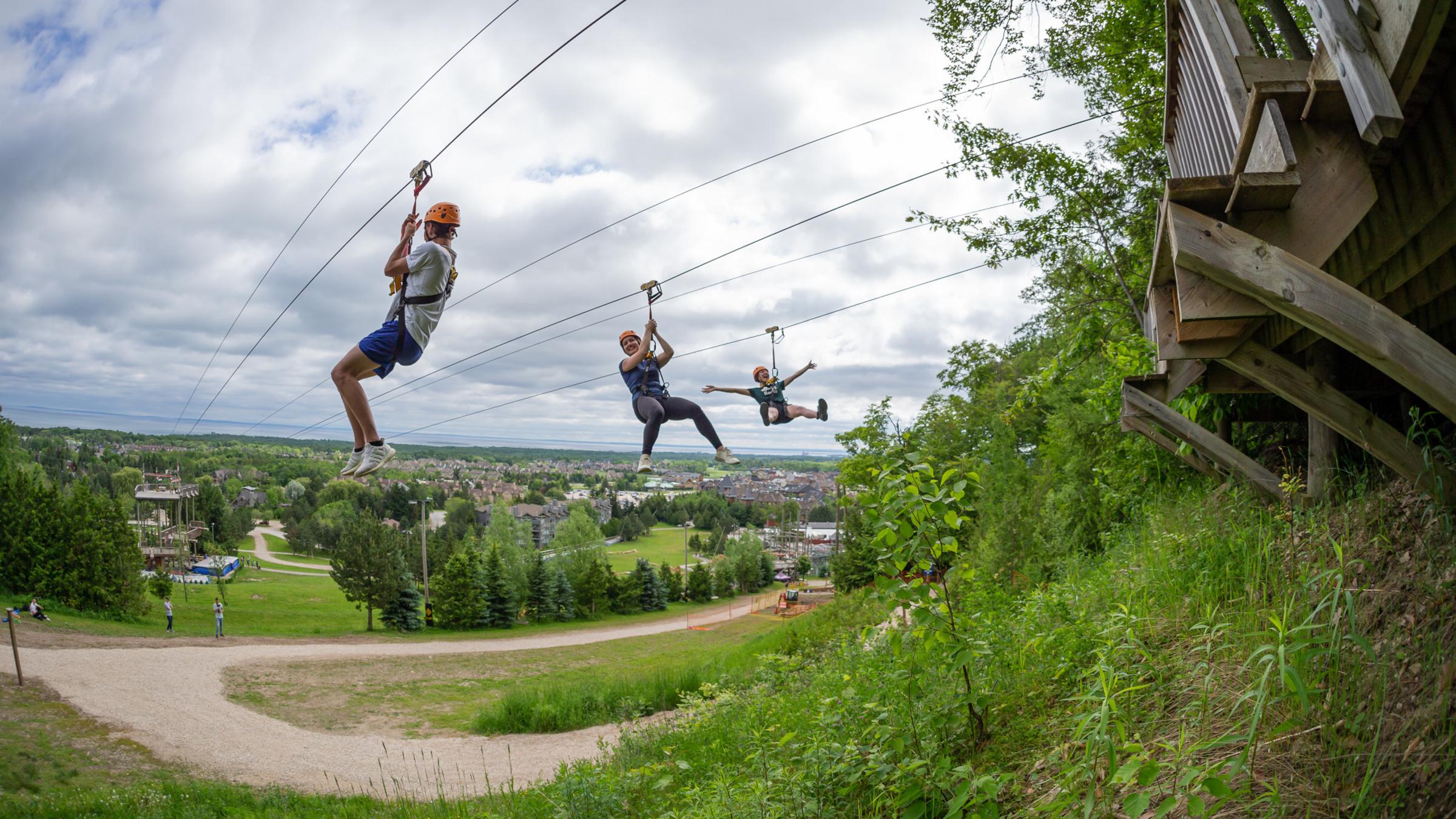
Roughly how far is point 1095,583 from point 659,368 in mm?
4018

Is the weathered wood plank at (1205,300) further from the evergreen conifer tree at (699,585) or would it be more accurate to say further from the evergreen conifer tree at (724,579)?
the evergreen conifer tree at (724,579)

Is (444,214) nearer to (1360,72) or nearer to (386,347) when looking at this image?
(386,347)

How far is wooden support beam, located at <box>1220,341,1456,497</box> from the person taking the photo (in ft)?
10.6

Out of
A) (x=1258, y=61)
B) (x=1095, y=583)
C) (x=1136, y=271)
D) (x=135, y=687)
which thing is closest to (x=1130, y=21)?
(x=1136, y=271)

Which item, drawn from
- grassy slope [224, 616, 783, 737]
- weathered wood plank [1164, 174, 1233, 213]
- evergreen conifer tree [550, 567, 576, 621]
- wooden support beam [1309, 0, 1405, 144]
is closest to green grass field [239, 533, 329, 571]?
evergreen conifer tree [550, 567, 576, 621]

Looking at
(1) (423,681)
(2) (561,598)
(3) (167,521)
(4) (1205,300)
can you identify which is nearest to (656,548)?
(2) (561,598)

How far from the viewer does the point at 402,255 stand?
5.55 meters

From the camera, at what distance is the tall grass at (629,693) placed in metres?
Answer: 14.1

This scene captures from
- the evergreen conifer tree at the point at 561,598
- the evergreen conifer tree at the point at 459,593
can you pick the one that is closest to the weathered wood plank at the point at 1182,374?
the evergreen conifer tree at the point at 459,593

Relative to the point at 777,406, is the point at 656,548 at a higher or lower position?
lower

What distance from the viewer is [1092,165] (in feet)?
27.5

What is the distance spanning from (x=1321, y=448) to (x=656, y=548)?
175ft

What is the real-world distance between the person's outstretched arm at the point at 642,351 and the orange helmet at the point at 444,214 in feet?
6.28

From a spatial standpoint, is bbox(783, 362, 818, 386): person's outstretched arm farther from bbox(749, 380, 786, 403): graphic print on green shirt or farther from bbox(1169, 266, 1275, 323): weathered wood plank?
bbox(1169, 266, 1275, 323): weathered wood plank
